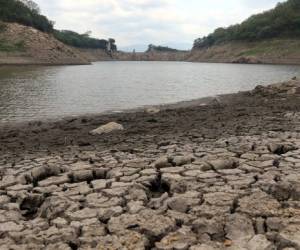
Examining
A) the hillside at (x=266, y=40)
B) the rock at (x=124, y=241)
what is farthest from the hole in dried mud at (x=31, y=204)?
the hillside at (x=266, y=40)

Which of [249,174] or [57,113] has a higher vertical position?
[249,174]

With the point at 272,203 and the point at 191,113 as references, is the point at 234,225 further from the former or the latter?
the point at 191,113

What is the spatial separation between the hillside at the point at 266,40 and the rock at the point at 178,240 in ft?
259

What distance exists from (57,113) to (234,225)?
50.6 feet

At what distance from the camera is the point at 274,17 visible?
351 feet

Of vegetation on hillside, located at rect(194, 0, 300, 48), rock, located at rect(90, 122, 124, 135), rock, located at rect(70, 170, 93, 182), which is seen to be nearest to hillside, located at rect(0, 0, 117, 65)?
vegetation on hillside, located at rect(194, 0, 300, 48)

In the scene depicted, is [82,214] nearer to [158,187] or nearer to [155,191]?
[155,191]

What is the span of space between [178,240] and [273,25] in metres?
101

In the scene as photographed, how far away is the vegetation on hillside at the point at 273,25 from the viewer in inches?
3772

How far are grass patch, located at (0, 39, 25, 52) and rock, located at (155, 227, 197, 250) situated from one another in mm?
67010

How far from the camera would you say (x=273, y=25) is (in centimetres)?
9906

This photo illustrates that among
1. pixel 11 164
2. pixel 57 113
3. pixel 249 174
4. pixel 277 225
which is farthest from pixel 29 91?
pixel 277 225

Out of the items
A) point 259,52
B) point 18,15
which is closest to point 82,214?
point 18,15

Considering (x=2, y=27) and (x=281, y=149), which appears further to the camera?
(x=2, y=27)
